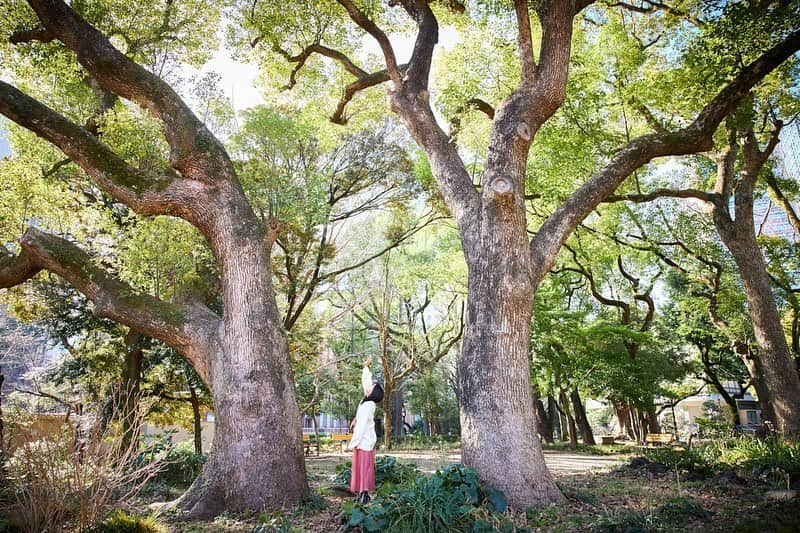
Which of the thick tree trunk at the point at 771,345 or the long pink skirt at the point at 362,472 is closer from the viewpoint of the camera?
the long pink skirt at the point at 362,472

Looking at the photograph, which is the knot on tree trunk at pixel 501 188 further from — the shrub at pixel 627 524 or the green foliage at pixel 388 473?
the green foliage at pixel 388 473

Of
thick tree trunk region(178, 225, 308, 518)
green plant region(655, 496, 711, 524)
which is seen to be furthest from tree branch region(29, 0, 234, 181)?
green plant region(655, 496, 711, 524)

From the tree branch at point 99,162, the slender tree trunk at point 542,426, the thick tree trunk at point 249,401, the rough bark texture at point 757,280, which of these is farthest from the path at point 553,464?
the slender tree trunk at point 542,426

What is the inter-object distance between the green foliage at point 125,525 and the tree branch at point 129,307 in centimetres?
199

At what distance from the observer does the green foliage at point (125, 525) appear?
3.72 metres

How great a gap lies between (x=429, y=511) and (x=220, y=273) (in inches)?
158

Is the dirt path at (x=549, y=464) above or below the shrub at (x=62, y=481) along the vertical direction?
below

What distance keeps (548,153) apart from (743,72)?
4.61m

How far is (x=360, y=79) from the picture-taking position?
8.70 meters

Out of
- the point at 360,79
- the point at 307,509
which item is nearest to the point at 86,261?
the point at 307,509

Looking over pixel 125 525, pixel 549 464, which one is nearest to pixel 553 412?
pixel 549 464

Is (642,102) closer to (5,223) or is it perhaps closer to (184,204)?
(184,204)

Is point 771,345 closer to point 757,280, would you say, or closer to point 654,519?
point 757,280

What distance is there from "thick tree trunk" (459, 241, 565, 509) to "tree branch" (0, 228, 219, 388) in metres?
3.26
